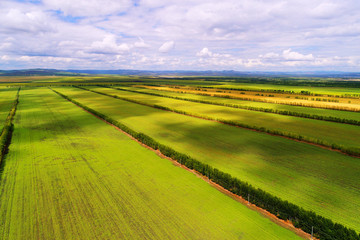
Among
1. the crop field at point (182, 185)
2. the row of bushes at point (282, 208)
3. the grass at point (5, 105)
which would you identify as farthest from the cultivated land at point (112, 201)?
the grass at point (5, 105)

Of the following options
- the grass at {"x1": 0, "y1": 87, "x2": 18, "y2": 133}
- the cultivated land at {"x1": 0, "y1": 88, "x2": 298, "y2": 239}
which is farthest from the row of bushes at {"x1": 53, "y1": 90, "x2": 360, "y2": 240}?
the grass at {"x1": 0, "y1": 87, "x2": 18, "y2": 133}

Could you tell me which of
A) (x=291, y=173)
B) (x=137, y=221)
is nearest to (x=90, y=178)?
(x=137, y=221)

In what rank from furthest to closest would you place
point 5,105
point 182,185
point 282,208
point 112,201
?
point 5,105 < point 182,185 < point 112,201 < point 282,208

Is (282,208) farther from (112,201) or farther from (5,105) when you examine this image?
(5,105)

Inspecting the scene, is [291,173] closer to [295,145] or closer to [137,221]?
[295,145]

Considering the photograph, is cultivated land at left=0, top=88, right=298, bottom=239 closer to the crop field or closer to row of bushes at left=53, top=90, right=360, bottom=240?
the crop field

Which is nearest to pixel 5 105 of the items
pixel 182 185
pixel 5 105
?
pixel 5 105

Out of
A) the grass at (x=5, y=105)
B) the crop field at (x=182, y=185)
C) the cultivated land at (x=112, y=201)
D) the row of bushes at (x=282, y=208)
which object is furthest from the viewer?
the grass at (x=5, y=105)

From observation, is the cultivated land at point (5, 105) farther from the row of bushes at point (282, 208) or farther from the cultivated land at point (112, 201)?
the row of bushes at point (282, 208)
